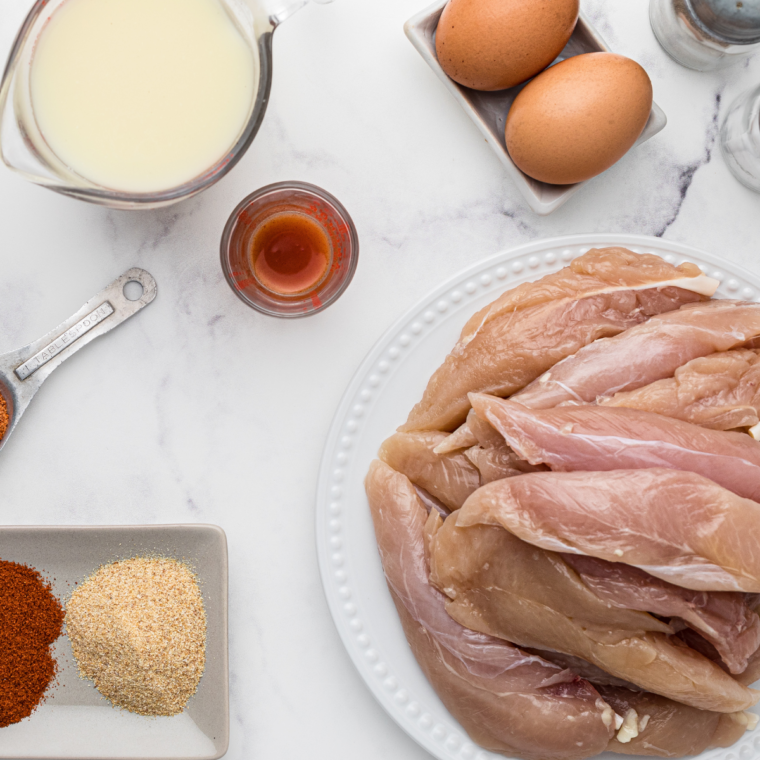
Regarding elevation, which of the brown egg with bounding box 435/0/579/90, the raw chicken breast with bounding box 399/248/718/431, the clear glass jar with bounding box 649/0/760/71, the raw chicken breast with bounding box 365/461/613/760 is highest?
the brown egg with bounding box 435/0/579/90

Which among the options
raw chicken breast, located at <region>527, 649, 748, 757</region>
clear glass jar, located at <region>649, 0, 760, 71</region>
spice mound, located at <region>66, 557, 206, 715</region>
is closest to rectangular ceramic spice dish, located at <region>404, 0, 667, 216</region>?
clear glass jar, located at <region>649, 0, 760, 71</region>

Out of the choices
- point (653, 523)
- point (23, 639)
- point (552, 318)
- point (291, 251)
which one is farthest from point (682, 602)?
point (23, 639)

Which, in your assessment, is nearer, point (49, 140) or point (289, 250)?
point (49, 140)

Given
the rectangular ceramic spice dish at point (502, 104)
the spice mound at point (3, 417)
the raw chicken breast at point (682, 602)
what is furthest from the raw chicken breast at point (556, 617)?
the spice mound at point (3, 417)

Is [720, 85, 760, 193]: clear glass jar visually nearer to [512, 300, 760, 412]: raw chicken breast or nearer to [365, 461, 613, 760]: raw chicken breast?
[512, 300, 760, 412]: raw chicken breast

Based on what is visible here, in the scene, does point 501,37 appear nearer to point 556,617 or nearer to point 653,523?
point 653,523

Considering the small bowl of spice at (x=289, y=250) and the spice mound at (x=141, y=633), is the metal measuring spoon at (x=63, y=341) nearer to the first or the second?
the small bowl of spice at (x=289, y=250)

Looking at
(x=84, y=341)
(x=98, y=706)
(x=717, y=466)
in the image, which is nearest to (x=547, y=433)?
(x=717, y=466)
